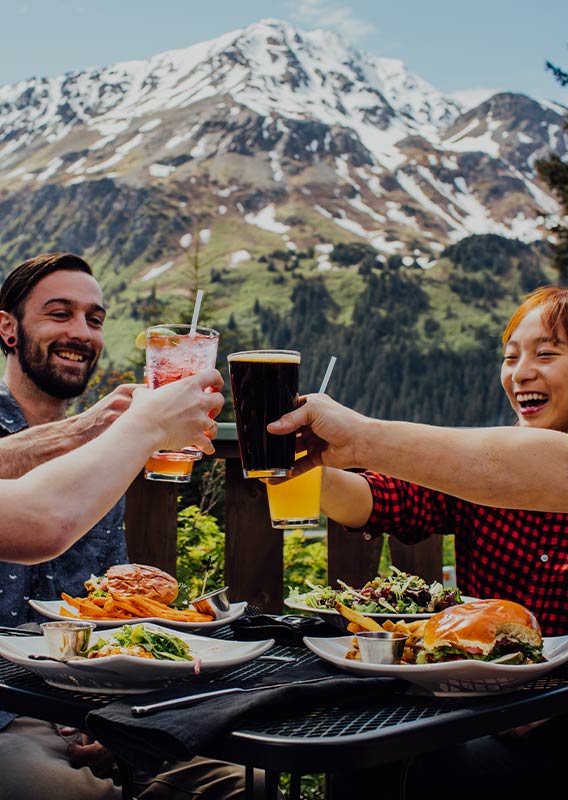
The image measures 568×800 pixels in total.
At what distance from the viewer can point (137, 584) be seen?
2064mm

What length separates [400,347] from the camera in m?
106

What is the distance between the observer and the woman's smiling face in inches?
101

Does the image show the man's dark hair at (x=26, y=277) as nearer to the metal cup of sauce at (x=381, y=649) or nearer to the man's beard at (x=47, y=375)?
the man's beard at (x=47, y=375)

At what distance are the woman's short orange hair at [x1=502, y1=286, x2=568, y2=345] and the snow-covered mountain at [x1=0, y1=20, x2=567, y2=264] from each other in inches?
5324

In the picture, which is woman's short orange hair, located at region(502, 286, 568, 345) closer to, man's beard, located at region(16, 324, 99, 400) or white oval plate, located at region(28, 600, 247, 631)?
white oval plate, located at region(28, 600, 247, 631)

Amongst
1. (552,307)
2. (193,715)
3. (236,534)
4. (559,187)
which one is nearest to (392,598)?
(193,715)

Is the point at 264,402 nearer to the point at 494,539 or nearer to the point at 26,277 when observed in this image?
the point at 494,539

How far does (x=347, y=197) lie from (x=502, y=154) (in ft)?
168

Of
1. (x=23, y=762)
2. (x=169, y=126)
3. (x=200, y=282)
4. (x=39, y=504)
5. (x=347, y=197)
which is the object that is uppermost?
(x=169, y=126)

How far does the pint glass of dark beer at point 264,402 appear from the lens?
5.87ft

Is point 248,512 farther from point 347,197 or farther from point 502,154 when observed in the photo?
point 502,154

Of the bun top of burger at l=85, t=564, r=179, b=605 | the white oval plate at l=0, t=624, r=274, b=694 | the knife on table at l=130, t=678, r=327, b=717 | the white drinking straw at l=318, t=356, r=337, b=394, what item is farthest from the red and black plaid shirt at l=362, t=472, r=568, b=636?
the knife on table at l=130, t=678, r=327, b=717

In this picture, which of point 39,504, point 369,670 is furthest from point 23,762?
point 369,670

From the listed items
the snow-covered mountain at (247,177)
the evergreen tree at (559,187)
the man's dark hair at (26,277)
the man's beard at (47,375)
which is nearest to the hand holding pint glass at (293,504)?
the man's beard at (47,375)
